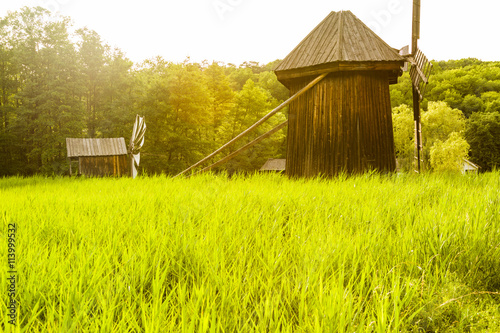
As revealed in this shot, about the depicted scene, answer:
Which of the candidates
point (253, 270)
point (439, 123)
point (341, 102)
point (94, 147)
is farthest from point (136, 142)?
point (439, 123)

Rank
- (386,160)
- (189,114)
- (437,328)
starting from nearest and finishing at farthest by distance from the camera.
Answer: (437,328), (386,160), (189,114)

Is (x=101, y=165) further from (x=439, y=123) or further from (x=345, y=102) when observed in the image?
(x=439, y=123)

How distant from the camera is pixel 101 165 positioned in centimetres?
2566

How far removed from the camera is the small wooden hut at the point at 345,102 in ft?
24.9

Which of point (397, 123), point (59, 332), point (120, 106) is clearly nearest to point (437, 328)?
point (59, 332)

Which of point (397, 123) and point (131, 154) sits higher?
point (397, 123)

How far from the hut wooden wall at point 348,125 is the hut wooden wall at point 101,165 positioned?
67.4 ft

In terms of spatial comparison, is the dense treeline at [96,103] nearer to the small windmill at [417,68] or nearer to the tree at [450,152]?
the tree at [450,152]

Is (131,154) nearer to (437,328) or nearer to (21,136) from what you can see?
(437,328)

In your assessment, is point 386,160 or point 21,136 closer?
point 386,160

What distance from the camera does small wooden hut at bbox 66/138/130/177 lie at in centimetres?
2484

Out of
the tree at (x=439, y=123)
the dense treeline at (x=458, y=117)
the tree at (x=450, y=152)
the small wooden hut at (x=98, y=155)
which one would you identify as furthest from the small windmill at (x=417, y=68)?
the tree at (x=439, y=123)

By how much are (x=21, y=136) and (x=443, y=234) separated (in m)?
44.3

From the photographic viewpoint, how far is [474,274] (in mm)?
2186
